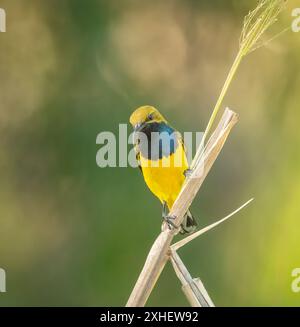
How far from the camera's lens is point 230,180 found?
1859 millimetres

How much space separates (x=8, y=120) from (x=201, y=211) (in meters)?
0.62

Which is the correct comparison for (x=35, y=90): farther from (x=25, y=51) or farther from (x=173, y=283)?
(x=173, y=283)

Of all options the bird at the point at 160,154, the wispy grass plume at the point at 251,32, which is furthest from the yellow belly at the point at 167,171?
the wispy grass plume at the point at 251,32

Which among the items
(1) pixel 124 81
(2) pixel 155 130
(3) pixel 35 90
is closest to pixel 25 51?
(3) pixel 35 90

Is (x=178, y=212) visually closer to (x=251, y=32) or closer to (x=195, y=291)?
(x=195, y=291)
